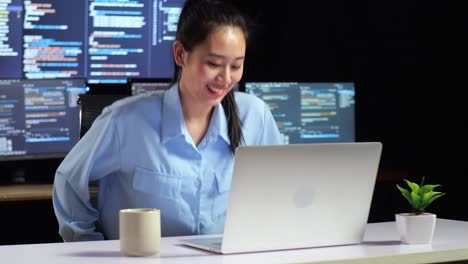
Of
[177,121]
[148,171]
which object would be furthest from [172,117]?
[148,171]

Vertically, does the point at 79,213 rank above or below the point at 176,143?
below

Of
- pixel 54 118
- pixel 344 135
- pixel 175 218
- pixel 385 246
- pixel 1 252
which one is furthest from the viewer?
pixel 344 135

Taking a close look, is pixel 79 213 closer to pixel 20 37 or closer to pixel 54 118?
pixel 54 118

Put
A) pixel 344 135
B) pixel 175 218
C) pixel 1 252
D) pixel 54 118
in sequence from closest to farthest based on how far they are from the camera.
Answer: pixel 1 252 < pixel 175 218 < pixel 54 118 < pixel 344 135

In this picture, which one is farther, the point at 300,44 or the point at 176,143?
the point at 300,44

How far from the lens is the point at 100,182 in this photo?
110 inches

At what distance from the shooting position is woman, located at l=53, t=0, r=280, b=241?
2.69m

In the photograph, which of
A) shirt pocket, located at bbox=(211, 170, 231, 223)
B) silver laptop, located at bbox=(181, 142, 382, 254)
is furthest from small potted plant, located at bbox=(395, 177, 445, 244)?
shirt pocket, located at bbox=(211, 170, 231, 223)

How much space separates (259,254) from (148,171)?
65 cm

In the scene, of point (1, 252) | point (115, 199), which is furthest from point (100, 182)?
point (1, 252)

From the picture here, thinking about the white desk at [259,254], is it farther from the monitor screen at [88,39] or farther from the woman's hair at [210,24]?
the monitor screen at [88,39]

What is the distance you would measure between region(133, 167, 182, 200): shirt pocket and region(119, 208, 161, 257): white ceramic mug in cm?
51

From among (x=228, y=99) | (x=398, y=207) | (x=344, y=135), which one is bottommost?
(x=398, y=207)

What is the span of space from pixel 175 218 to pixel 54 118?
7.49 feet
